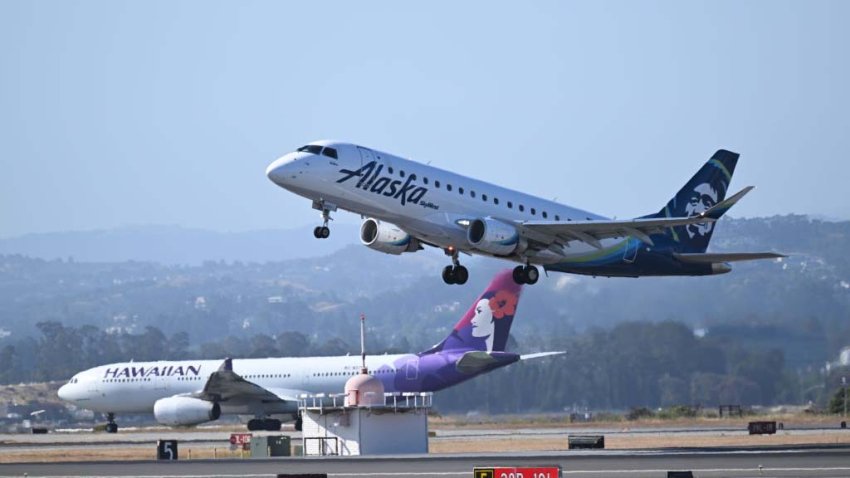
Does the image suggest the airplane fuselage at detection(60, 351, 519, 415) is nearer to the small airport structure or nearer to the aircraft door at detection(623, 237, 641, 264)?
the small airport structure

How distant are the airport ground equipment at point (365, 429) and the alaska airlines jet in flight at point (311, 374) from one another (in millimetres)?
15002

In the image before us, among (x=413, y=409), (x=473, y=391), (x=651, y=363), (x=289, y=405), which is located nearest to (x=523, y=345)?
(x=473, y=391)

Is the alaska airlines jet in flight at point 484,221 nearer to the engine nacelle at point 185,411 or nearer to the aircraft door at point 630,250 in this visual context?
the aircraft door at point 630,250

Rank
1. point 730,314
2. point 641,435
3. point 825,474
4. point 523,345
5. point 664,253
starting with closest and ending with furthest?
1. point 825,474
2. point 664,253
3. point 641,435
4. point 730,314
5. point 523,345

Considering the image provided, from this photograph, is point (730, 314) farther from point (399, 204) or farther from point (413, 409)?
point (399, 204)

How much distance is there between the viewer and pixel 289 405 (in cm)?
7644

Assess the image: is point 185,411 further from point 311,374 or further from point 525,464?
point 525,464

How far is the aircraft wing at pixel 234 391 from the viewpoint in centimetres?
7512

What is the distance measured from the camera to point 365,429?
187ft

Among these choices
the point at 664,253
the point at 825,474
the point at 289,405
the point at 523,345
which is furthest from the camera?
the point at 523,345

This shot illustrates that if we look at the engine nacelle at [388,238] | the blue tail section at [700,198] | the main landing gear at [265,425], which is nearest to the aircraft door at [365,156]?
the engine nacelle at [388,238]

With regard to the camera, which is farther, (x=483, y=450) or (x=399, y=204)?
(x=483, y=450)

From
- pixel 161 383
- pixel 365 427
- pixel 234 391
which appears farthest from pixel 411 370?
pixel 365 427

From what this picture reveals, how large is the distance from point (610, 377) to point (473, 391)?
10.4 m
